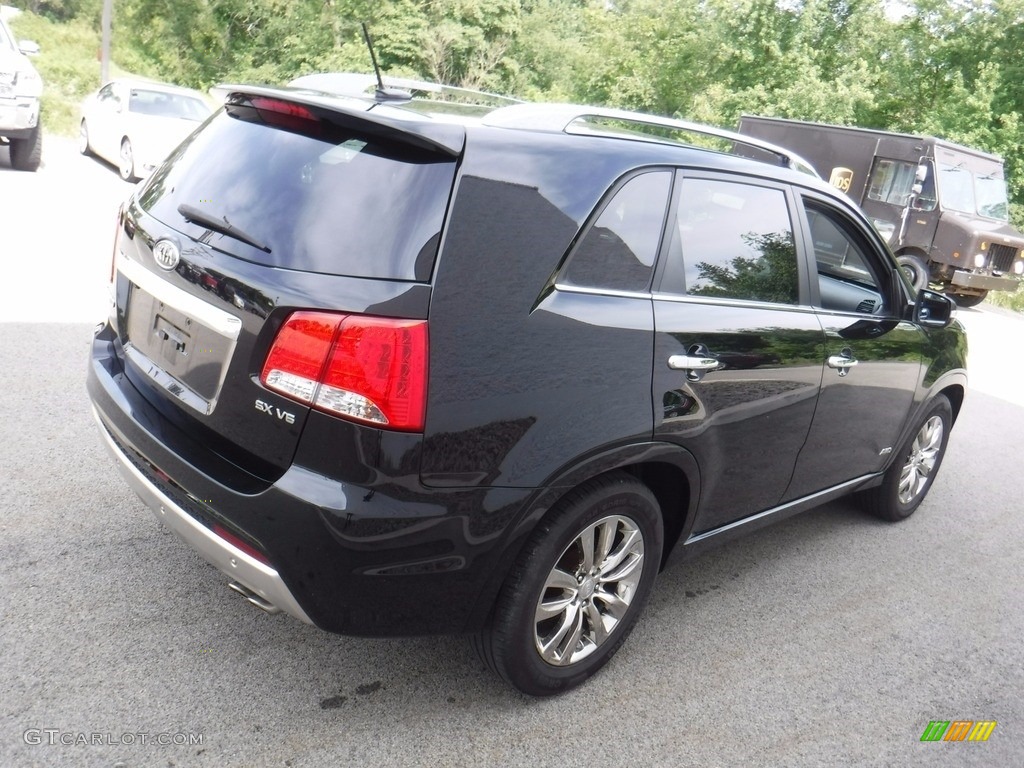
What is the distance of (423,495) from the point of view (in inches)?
92.7

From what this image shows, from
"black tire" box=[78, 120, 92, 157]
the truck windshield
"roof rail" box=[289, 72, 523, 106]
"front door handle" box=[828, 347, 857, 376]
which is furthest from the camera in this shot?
"black tire" box=[78, 120, 92, 157]

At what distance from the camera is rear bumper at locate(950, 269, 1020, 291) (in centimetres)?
1458

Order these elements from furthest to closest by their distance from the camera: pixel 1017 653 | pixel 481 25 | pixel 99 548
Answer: pixel 481 25 → pixel 1017 653 → pixel 99 548

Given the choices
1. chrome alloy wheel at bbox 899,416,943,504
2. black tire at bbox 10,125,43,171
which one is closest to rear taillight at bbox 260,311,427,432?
chrome alloy wheel at bbox 899,416,943,504

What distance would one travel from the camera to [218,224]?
102 inches

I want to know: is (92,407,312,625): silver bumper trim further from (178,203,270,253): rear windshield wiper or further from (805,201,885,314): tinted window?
(805,201,885,314): tinted window

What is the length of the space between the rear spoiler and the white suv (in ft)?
31.5

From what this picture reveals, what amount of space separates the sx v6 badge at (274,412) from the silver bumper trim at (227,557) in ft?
1.27

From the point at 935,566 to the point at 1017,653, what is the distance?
31.1 inches

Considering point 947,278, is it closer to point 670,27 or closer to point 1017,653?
point 1017,653

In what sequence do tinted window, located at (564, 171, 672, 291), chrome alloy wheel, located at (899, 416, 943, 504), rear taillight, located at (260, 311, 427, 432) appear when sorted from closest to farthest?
rear taillight, located at (260, 311, 427, 432)
tinted window, located at (564, 171, 672, 291)
chrome alloy wheel, located at (899, 416, 943, 504)

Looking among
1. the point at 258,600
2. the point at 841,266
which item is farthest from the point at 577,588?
the point at 841,266

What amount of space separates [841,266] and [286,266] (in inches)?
115

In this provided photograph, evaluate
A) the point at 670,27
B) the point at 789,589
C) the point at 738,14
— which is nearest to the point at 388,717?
the point at 789,589
